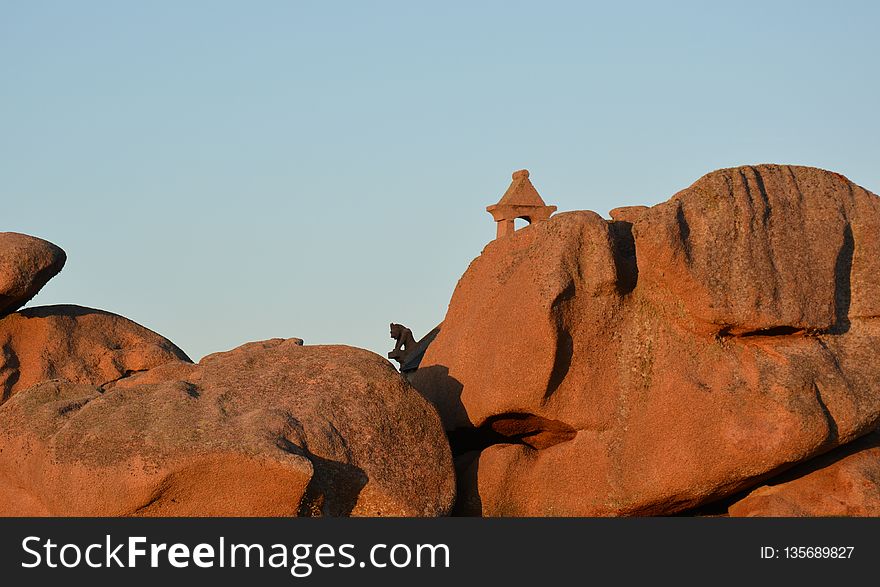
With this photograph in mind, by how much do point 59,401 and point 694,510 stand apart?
5.44m

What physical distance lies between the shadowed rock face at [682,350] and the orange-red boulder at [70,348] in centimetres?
430

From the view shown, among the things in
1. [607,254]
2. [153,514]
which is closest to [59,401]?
[153,514]

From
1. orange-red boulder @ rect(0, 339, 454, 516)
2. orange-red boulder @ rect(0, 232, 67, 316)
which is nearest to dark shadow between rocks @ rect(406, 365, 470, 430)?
orange-red boulder @ rect(0, 339, 454, 516)

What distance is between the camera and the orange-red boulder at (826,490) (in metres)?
10.5

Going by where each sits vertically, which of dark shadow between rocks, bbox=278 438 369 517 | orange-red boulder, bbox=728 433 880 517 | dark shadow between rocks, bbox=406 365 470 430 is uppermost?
dark shadow between rocks, bbox=406 365 470 430

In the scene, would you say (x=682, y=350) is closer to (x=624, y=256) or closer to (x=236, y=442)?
(x=624, y=256)

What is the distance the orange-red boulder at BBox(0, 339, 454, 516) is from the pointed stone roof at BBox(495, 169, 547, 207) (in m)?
12.2

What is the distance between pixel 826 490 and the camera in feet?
35.1

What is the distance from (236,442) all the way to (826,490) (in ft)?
16.0

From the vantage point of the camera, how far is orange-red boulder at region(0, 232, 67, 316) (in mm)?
13047

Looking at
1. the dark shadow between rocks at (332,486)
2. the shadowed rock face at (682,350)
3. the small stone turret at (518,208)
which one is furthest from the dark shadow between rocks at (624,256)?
the small stone turret at (518,208)

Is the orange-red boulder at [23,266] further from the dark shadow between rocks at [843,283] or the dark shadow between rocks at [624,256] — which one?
the dark shadow between rocks at [843,283]

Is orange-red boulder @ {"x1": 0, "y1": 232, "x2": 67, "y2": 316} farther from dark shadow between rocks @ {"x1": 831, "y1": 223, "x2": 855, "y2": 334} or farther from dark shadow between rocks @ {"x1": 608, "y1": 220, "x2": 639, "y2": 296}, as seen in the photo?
dark shadow between rocks @ {"x1": 831, "y1": 223, "x2": 855, "y2": 334}
